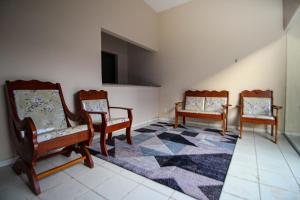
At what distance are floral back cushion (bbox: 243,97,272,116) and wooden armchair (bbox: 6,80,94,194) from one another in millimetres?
3038

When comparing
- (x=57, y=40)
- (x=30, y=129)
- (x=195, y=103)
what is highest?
(x=57, y=40)

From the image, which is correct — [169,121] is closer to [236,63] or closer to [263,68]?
[236,63]

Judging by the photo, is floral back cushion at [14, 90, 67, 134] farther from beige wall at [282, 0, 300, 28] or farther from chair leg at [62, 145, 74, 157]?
beige wall at [282, 0, 300, 28]

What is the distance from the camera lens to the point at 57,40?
7.18 feet

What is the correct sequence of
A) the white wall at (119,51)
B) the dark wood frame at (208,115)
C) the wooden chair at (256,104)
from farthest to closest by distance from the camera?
the white wall at (119,51), the dark wood frame at (208,115), the wooden chair at (256,104)

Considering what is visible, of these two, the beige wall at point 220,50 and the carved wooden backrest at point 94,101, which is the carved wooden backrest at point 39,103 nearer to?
the carved wooden backrest at point 94,101

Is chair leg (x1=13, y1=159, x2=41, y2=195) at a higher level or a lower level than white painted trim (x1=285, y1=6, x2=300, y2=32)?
lower

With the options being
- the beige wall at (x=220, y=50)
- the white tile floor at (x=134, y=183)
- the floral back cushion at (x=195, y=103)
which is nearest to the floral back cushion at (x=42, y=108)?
the white tile floor at (x=134, y=183)

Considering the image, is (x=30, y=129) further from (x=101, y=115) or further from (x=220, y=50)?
(x=220, y=50)

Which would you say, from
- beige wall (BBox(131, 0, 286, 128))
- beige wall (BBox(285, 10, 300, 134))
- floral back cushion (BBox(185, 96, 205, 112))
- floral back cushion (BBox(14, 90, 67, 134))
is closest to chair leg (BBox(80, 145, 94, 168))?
floral back cushion (BBox(14, 90, 67, 134))

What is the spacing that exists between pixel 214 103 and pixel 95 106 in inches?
101

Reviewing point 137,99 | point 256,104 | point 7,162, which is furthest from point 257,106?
point 7,162

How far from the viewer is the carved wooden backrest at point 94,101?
2371 mm

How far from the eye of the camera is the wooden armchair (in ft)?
4.61
